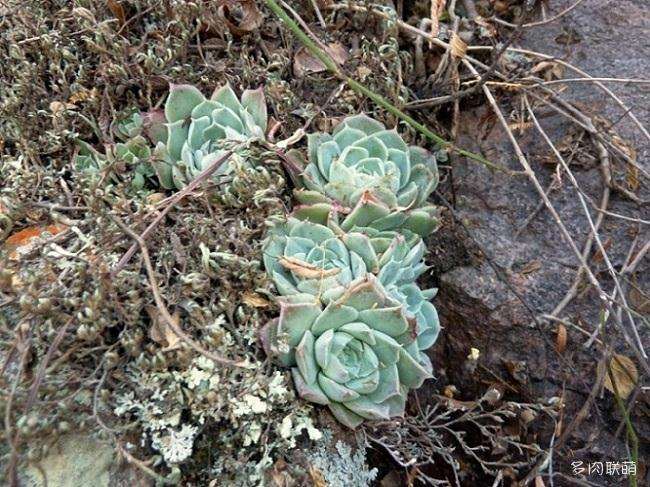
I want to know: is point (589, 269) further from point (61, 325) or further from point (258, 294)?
point (61, 325)

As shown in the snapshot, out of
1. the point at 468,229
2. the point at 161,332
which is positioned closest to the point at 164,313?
the point at 161,332

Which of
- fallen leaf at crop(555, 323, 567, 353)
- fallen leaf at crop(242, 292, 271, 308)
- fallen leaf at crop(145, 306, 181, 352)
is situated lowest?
fallen leaf at crop(555, 323, 567, 353)

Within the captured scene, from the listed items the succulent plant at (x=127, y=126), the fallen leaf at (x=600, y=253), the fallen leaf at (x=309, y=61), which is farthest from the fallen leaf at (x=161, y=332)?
the fallen leaf at (x=600, y=253)

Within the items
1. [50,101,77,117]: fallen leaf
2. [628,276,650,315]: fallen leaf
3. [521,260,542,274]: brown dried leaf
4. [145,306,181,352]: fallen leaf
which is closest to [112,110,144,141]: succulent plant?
[50,101,77,117]: fallen leaf

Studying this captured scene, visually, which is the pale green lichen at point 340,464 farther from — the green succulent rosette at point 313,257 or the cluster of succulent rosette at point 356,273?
the green succulent rosette at point 313,257

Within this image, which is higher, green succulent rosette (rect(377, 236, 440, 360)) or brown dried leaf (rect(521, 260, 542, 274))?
green succulent rosette (rect(377, 236, 440, 360))

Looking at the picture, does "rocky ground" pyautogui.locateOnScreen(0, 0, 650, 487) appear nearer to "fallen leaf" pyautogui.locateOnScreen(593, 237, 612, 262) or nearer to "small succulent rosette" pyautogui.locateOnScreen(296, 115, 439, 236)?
"fallen leaf" pyautogui.locateOnScreen(593, 237, 612, 262)

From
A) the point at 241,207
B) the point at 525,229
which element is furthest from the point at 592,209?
the point at 241,207
